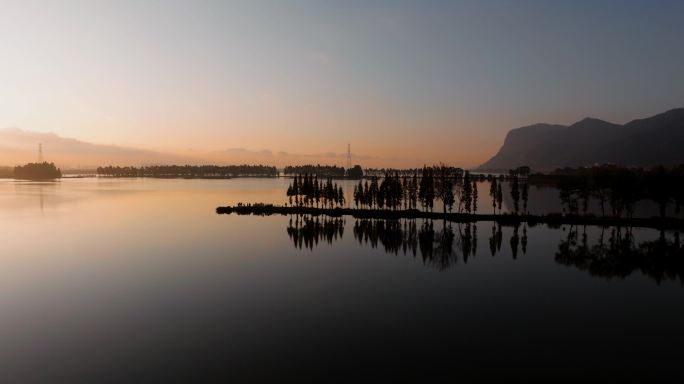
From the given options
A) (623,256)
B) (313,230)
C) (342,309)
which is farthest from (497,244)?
(342,309)

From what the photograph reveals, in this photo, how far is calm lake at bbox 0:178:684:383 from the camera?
26766 mm

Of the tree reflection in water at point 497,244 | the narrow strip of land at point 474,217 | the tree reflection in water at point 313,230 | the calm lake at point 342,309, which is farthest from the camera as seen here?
the narrow strip of land at point 474,217

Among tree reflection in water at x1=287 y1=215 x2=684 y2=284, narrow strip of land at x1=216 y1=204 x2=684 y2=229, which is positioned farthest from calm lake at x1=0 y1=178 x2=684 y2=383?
narrow strip of land at x1=216 y1=204 x2=684 y2=229

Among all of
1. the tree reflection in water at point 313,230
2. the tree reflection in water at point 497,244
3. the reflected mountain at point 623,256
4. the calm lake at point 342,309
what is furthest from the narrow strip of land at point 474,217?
the calm lake at point 342,309

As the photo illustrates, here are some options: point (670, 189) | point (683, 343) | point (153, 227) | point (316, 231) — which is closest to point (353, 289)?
point (683, 343)

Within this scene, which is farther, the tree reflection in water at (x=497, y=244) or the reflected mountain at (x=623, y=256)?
the tree reflection in water at (x=497, y=244)

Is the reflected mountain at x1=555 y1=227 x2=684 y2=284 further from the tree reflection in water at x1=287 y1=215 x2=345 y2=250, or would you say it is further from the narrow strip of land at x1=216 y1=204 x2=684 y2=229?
the tree reflection in water at x1=287 y1=215 x2=345 y2=250

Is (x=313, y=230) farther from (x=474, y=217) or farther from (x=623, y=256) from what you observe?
(x=623, y=256)

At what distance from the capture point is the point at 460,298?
136 ft

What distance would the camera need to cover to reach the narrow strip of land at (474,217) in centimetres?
8833

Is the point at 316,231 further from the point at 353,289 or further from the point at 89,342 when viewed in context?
the point at 89,342

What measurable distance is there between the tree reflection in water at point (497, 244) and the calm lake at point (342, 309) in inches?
20.8

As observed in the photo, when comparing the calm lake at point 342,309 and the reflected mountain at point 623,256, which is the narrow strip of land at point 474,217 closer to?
the reflected mountain at point 623,256

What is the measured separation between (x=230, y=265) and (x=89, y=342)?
84.3 feet
